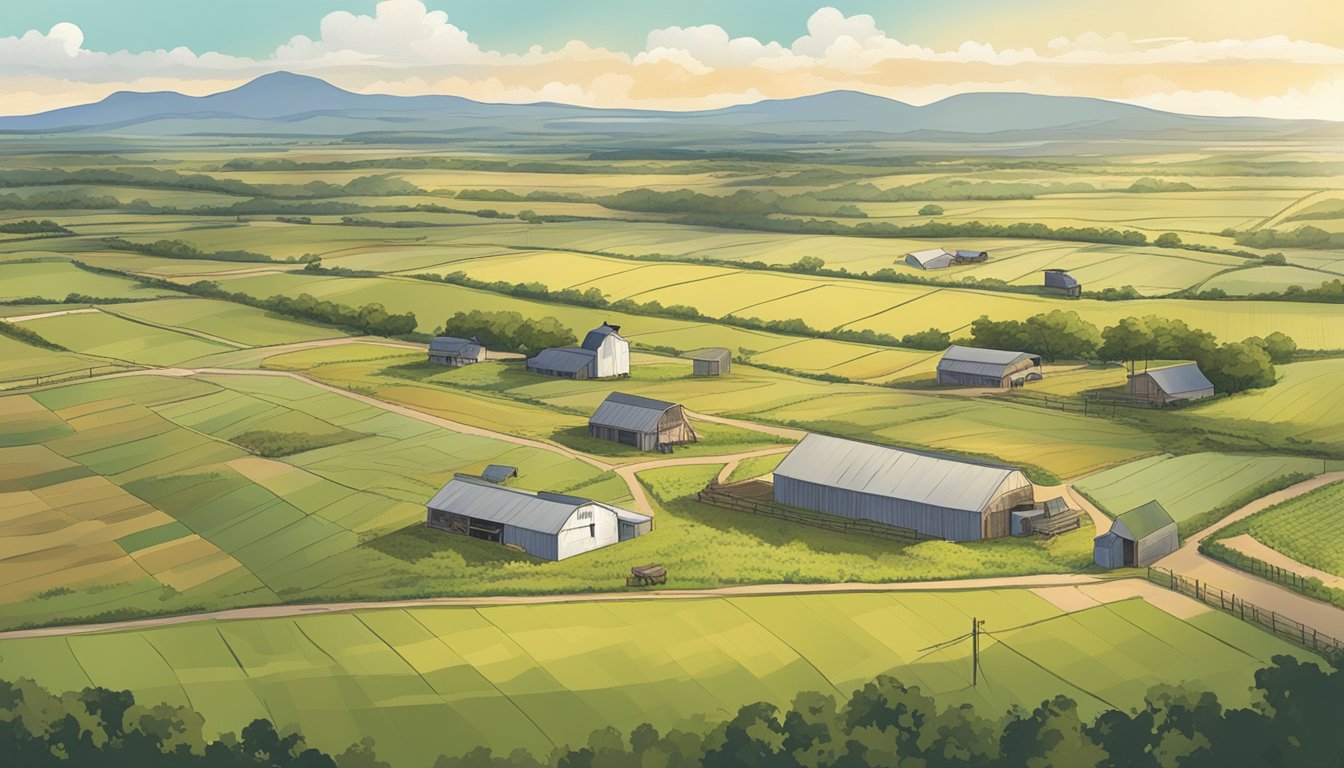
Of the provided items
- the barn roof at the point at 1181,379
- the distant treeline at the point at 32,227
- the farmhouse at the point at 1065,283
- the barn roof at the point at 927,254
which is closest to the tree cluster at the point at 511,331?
the barn roof at the point at 927,254

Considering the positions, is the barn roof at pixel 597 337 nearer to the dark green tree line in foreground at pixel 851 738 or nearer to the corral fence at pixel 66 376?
the corral fence at pixel 66 376

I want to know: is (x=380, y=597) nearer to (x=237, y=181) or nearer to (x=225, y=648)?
(x=225, y=648)

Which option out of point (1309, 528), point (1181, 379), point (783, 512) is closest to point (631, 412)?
point (783, 512)

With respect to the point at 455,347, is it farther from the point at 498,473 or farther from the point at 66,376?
the point at 498,473

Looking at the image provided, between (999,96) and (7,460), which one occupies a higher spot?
(999,96)

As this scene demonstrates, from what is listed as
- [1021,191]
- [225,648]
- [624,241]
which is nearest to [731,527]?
[225,648]
